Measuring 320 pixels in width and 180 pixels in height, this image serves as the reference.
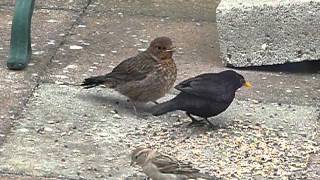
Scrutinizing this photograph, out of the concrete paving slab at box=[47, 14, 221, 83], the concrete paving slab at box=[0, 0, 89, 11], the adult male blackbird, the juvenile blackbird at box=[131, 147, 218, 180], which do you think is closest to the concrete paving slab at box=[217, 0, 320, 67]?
the concrete paving slab at box=[47, 14, 221, 83]

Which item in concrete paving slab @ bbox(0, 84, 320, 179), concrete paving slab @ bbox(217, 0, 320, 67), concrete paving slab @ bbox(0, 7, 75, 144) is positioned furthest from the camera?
concrete paving slab @ bbox(217, 0, 320, 67)

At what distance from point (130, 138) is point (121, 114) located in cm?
45

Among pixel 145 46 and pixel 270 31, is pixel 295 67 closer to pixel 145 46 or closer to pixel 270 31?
pixel 270 31

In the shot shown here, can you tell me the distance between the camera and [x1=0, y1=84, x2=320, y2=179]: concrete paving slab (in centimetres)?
568

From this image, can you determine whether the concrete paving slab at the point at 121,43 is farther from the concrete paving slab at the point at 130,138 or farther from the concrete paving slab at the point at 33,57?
the concrete paving slab at the point at 130,138

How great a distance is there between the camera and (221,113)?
259 inches

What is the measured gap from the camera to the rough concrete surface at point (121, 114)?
5.75 m

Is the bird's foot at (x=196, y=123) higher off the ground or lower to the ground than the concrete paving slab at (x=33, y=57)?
higher

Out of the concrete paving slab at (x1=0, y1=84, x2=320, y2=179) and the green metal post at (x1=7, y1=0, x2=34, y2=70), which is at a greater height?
the green metal post at (x1=7, y1=0, x2=34, y2=70)

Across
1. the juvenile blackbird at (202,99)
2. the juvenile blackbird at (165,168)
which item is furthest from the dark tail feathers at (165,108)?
the juvenile blackbird at (165,168)

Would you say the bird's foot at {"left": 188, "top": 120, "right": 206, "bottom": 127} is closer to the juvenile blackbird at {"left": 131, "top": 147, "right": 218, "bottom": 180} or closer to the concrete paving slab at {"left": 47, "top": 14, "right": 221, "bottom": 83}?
the concrete paving slab at {"left": 47, "top": 14, "right": 221, "bottom": 83}

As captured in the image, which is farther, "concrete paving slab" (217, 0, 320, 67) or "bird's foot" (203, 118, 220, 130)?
"concrete paving slab" (217, 0, 320, 67)

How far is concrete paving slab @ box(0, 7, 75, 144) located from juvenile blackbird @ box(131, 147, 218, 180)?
1048 millimetres

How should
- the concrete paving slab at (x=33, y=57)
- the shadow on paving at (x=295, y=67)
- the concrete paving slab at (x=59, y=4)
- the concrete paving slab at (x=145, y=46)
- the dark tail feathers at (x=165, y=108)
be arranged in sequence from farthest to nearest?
the concrete paving slab at (x=59, y=4), the shadow on paving at (x=295, y=67), the concrete paving slab at (x=145, y=46), the concrete paving slab at (x=33, y=57), the dark tail feathers at (x=165, y=108)
